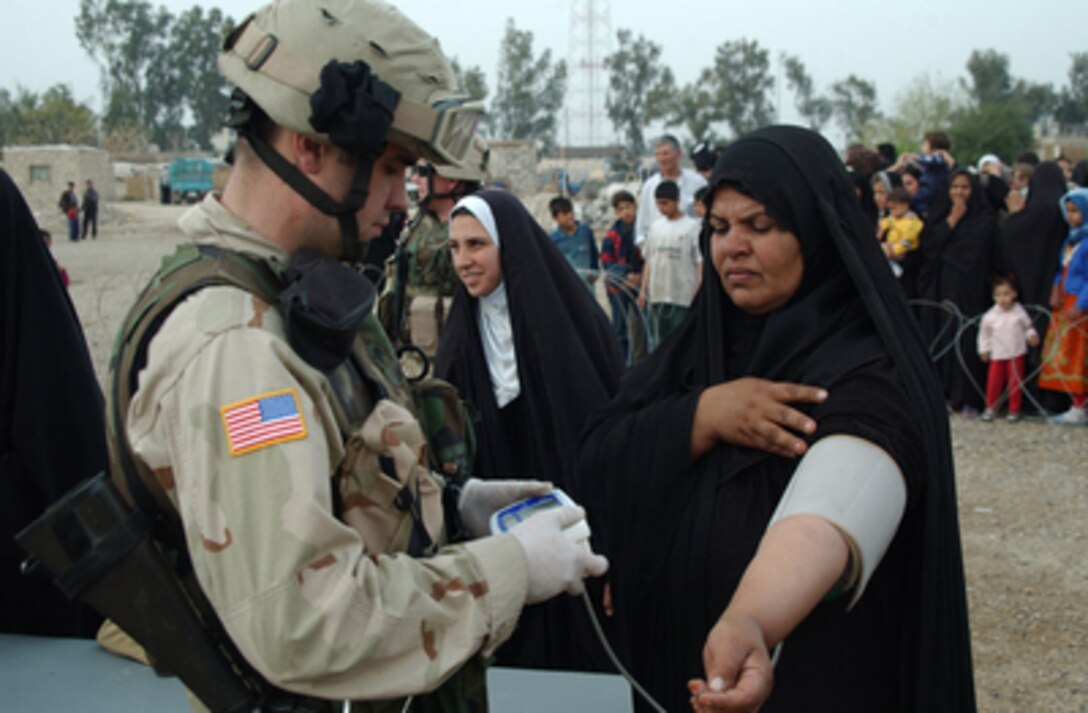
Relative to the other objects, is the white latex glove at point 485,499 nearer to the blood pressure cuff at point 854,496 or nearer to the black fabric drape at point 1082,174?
the blood pressure cuff at point 854,496

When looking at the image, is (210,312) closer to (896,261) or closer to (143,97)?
(896,261)

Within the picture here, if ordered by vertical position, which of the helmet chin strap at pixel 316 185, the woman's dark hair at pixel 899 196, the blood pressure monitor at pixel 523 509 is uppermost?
the helmet chin strap at pixel 316 185

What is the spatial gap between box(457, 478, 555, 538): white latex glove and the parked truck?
145 ft

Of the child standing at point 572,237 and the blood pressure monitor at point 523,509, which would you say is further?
the child standing at point 572,237

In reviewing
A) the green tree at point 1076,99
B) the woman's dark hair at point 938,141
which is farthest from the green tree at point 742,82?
the woman's dark hair at point 938,141

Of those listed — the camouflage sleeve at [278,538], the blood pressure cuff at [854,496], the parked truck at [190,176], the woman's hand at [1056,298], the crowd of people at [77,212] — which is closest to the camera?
the camouflage sleeve at [278,538]

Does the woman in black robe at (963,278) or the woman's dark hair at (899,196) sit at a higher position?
the woman's dark hair at (899,196)

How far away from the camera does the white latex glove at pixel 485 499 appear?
2.08 metres

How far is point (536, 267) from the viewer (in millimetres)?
3844

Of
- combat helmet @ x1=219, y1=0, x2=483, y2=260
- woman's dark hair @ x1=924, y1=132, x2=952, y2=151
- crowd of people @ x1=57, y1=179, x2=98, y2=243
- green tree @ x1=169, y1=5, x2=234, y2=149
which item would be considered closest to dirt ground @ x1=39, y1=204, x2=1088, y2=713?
woman's dark hair @ x1=924, y1=132, x2=952, y2=151

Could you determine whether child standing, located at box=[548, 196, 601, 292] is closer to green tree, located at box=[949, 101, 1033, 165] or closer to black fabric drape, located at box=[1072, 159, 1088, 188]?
black fabric drape, located at box=[1072, 159, 1088, 188]

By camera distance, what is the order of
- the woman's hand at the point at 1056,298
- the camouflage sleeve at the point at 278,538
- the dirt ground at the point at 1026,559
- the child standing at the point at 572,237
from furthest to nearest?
1. the child standing at the point at 572,237
2. the woman's hand at the point at 1056,298
3. the dirt ground at the point at 1026,559
4. the camouflage sleeve at the point at 278,538

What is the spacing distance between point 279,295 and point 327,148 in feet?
0.86

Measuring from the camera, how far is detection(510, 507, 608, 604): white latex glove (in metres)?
1.56
